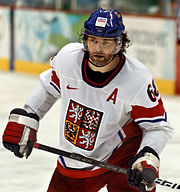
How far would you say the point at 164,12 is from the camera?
10.6 meters

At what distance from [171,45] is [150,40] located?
367mm

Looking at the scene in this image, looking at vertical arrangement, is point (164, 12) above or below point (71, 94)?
below

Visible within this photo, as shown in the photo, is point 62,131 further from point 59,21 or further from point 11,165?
point 59,21

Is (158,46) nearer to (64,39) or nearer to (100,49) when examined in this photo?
(64,39)

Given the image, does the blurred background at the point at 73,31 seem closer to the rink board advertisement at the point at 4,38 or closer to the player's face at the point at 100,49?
the rink board advertisement at the point at 4,38

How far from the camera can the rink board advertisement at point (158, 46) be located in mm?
8789

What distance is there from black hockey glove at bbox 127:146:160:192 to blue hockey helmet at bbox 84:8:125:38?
1.84 ft

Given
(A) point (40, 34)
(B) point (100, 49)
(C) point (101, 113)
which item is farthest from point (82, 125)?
(A) point (40, 34)

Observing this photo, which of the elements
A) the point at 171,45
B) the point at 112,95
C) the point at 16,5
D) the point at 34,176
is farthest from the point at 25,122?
the point at 16,5

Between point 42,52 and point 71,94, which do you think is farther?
point 42,52

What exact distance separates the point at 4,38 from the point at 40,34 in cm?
101

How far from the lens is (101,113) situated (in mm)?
3107

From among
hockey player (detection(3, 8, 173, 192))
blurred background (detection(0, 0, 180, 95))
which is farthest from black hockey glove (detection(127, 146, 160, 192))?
blurred background (detection(0, 0, 180, 95))

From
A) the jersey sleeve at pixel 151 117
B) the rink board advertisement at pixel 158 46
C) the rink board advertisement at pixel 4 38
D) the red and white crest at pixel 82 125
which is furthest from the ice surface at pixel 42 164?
the rink board advertisement at pixel 4 38
